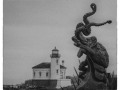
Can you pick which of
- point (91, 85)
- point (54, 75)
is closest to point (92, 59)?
point (91, 85)

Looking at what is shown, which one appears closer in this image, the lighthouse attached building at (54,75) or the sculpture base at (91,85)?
Answer: the sculpture base at (91,85)

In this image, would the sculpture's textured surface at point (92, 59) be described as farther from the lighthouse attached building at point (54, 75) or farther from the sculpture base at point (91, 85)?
the lighthouse attached building at point (54, 75)

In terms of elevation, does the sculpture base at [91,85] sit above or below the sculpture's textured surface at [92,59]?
below

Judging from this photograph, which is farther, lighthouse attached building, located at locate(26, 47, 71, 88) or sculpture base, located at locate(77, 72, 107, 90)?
lighthouse attached building, located at locate(26, 47, 71, 88)

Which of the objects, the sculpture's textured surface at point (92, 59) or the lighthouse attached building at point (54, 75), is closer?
the sculpture's textured surface at point (92, 59)

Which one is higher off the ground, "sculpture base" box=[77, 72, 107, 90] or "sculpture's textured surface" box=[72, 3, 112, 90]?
"sculpture's textured surface" box=[72, 3, 112, 90]

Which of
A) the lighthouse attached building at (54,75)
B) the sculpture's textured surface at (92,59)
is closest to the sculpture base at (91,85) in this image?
the sculpture's textured surface at (92,59)

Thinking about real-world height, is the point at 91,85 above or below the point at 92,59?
below

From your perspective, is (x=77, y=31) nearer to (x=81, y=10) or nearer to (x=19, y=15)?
(x=81, y=10)

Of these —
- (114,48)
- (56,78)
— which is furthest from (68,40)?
(56,78)

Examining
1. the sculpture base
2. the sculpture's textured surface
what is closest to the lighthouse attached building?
the sculpture's textured surface

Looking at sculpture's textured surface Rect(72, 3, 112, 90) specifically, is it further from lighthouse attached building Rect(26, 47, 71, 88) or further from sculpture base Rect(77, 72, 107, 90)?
lighthouse attached building Rect(26, 47, 71, 88)

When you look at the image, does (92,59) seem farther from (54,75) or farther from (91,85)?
(54,75)

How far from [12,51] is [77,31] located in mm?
2974
